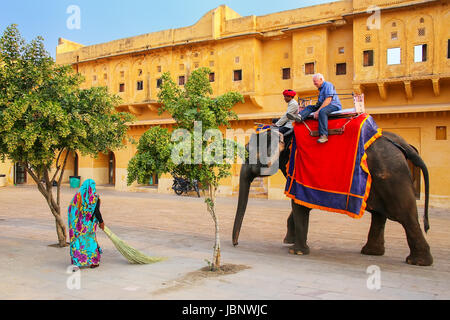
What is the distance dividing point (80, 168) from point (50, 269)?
23300 millimetres

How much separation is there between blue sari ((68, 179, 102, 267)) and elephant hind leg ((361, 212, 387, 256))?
5.02 metres

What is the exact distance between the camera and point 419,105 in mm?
17375

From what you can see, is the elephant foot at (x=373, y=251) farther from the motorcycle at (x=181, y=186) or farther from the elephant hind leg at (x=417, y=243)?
the motorcycle at (x=181, y=186)

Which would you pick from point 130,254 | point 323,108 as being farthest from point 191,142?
point 323,108

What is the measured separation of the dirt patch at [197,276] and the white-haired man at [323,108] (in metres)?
2.75

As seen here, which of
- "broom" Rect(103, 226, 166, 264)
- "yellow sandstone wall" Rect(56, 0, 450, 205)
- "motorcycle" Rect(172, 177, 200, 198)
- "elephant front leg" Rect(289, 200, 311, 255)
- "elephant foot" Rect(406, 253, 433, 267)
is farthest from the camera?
"motorcycle" Rect(172, 177, 200, 198)

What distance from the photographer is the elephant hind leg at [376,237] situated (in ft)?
26.8

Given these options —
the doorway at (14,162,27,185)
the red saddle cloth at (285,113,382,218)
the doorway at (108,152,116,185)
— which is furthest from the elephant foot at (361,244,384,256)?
the doorway at (14,162,27,185)

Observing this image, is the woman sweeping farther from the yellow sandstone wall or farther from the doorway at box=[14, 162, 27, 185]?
the doorway at box=[14, 162, 27, 185]

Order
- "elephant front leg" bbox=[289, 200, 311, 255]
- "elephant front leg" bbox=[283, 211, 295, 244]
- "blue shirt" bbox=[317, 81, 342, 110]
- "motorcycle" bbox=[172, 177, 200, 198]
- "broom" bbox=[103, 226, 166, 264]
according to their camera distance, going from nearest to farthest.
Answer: "broom" bbox=[103, 226, 166, 264], "blue shirt" bbox=[317, 81, 342, 110], "elephant front leg" bbox=[289, 200, 311, 255], "elephant front leg" bbox=[283, 211, 295, 244], "motorcycle" bbox=[172, 177, 200, 198]

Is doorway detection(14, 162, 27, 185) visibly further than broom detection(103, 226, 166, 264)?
Yes

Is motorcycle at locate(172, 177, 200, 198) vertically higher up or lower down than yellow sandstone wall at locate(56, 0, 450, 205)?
lower down

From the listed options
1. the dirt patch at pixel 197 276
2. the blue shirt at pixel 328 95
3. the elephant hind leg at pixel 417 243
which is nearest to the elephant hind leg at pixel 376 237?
the elephant hind leg at pixel 417 243

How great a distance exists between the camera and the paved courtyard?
18.2 feet
